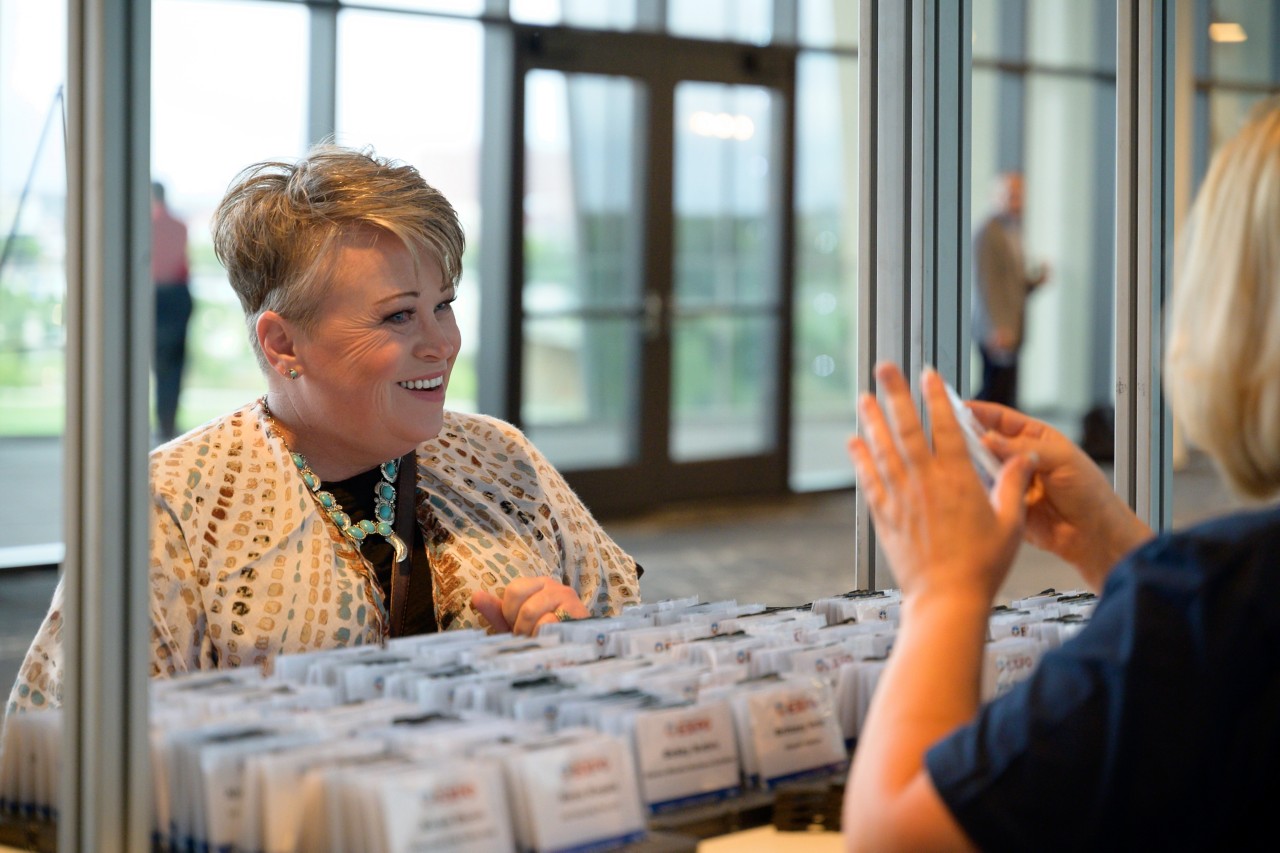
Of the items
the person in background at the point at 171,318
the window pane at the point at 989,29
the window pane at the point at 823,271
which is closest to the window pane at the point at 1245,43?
the window pane at the point at 989,29

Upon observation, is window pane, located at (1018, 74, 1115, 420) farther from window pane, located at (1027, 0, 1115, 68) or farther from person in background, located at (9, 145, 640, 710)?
person in background, located at (9, 145, 640, 710)

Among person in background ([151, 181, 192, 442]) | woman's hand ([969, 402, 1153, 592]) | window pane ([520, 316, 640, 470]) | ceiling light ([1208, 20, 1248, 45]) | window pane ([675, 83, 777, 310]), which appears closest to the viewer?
woman's hand ([969, 402, 1153, 592])

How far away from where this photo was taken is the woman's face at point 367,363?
2268 mm

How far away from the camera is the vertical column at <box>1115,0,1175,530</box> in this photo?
2328 millimetres

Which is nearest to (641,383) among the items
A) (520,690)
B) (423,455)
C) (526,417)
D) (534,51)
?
(526,417)

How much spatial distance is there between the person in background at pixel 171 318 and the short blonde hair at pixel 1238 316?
7023mm

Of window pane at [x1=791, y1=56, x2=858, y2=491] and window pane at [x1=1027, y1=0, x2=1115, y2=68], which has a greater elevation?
window pane at [x1=1027, y1=0, x2=1115, y2=68]

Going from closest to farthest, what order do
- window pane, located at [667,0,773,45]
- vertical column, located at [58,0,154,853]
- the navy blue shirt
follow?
the navy blue shirt
vertical column, located at [58,0,154,853]
window pane, located at [667,0,773,45]

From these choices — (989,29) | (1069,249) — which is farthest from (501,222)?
(1069,249)

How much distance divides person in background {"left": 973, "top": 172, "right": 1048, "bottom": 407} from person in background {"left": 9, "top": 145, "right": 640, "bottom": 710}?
785 centimetres

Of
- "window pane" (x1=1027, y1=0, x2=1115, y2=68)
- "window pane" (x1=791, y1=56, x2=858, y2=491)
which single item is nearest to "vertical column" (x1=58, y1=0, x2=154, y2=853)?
"window pane" (x1=791, y1=56, x2=858, y2=491)

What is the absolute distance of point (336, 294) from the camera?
2277mm

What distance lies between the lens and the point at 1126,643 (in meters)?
Result: 1.10

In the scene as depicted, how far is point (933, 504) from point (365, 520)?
115 centimetres
